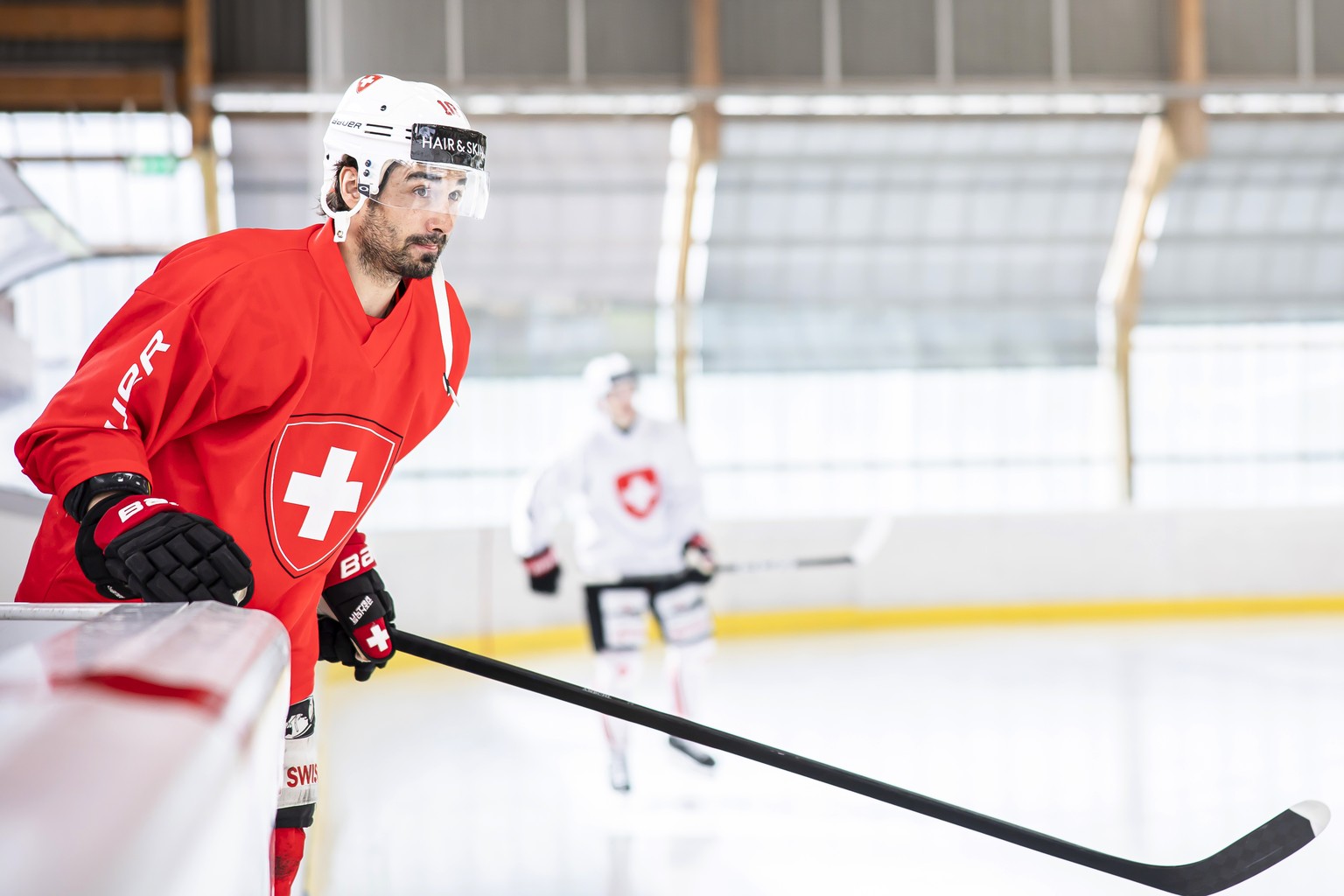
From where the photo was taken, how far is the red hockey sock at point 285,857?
182 centimetres

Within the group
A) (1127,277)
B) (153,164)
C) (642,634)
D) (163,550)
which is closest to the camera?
(163,550)

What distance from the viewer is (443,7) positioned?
10703mm

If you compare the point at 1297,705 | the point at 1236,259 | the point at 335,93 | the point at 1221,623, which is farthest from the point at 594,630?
the point at 1236,259

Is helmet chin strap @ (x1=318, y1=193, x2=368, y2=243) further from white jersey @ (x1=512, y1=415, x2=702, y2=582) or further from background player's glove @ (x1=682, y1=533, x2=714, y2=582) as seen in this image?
background player's glove @ (x1=682, y1=533, x2=714, y2=582)

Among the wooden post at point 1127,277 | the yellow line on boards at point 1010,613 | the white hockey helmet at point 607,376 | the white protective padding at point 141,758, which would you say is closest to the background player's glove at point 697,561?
the white hockey helmet at point 607,376

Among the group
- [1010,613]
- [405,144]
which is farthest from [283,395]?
[1010,613]

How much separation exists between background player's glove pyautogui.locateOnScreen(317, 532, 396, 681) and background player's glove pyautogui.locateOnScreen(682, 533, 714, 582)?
2.80 m

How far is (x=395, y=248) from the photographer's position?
1.69 metres

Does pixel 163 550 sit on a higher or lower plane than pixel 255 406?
lower

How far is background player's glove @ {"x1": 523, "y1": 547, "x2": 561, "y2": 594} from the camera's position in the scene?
4.58 m

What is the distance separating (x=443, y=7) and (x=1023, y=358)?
6715mm

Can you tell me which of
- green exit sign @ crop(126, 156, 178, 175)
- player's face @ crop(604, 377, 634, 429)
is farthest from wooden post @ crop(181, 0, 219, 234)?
player's face @ crop(604, 377, 634, 429)

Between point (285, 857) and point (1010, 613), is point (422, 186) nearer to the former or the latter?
point (285, 857)

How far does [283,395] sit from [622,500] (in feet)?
10.8
